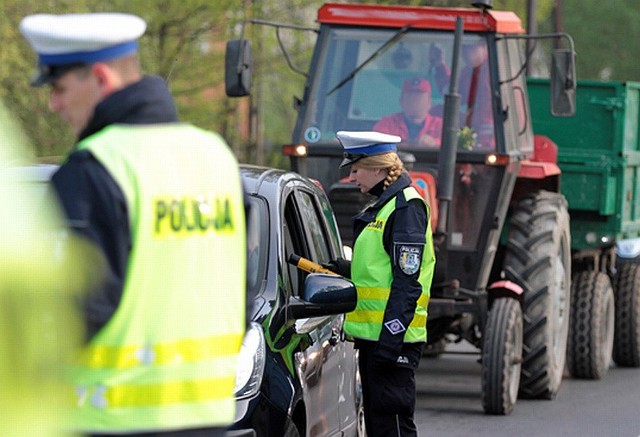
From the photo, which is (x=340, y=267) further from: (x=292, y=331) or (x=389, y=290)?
(x=292, y=331)

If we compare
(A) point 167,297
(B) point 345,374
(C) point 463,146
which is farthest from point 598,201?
(A) point 167,297

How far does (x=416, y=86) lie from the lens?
10945 mm

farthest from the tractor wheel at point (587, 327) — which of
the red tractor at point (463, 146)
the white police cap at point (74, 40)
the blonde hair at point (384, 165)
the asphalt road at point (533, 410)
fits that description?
the white police cap at point (74, 40)

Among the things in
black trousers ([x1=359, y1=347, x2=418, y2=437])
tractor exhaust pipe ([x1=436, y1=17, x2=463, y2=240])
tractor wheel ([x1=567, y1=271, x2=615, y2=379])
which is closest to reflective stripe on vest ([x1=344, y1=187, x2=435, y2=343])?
black trousers ([x1=359, y1=347, x2=418, y2=437])

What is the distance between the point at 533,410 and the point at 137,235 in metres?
8.23

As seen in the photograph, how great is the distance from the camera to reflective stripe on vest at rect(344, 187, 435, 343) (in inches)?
262

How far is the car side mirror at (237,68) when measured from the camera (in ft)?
34.5

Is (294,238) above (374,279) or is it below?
above

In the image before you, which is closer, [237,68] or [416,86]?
[237,68]

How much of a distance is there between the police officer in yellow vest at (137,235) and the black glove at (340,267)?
3799 mm

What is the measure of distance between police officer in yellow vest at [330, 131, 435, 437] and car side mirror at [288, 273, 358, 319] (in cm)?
46

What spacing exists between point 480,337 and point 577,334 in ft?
5.68

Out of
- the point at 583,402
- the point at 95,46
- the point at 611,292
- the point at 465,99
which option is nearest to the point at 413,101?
the point at 465,99

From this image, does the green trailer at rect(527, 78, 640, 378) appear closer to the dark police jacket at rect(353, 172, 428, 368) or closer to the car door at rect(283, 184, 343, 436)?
the car door at rect(283, 184, 343, 436)
